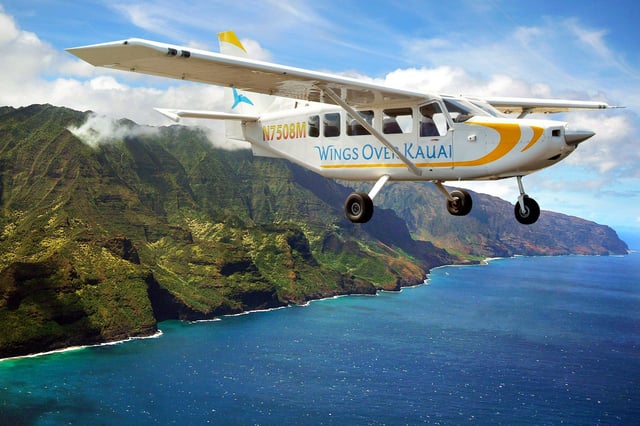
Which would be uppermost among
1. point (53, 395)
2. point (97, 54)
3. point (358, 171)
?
point (97, 54)

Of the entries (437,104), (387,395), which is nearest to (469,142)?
(437,104)

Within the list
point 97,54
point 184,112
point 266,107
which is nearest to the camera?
point 97,54

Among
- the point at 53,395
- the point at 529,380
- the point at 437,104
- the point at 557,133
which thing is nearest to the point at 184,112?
the point at 437,104

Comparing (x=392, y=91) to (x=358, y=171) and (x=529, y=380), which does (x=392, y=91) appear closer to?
(x=358, y=171)

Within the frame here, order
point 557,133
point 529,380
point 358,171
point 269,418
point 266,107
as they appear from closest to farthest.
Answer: point 557,133, point 358,171, point 266,107, point 269,418, point 529,380

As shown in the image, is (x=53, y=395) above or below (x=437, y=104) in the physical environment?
below

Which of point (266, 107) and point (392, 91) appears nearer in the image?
point (392, 91)
